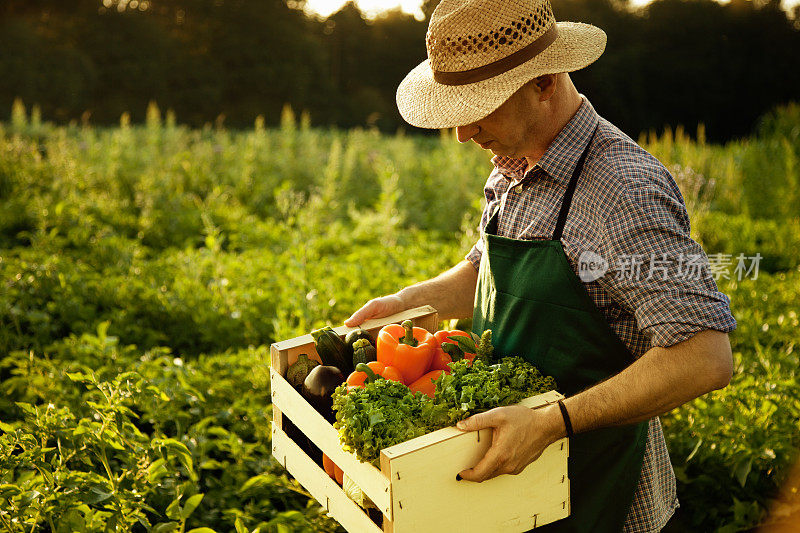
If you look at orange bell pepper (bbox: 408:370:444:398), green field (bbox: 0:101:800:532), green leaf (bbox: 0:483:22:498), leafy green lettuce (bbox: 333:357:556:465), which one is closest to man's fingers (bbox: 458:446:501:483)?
leafy green lettuce (bbox: 333:357:556:465)

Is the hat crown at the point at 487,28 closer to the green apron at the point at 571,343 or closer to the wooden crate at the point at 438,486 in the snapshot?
the green apron at the point at 571,343

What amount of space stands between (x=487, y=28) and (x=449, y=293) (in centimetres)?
95

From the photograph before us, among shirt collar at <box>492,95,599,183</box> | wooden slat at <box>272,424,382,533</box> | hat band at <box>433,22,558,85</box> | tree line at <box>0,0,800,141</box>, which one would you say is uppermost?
hat band at <box>433,22,558,85</box>

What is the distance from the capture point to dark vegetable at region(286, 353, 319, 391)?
2.03 metres

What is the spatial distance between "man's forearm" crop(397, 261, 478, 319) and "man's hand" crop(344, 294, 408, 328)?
0.11ft

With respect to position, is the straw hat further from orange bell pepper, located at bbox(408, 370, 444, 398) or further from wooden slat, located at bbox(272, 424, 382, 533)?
wooden slat, located at bbox(272, 424, 382, 533)

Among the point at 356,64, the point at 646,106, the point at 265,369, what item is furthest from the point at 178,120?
the point at 265,369

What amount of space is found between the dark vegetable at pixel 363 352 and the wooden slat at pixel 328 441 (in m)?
0.20

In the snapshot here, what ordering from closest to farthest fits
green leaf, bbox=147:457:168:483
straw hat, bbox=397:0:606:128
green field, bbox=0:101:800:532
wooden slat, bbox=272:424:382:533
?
wooden slat, bbox=272:424:382:533
straw hat, bbox=397:0:606:128
green leaf, bbox=147:457:168:483
green field, bbox=0:101:800:532

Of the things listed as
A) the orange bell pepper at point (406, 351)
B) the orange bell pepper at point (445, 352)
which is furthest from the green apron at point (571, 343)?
the orange bell pepper at point (406, 351)

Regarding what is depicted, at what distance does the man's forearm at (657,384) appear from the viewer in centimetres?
164

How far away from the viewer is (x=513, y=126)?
193 centimetres

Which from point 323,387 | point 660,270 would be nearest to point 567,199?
point 660,270

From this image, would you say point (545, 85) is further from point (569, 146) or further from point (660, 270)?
point (660, 270)
